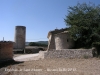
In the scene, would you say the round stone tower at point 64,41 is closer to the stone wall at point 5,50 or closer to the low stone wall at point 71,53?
the low stone wall at point 71,53

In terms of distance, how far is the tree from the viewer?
1942cm

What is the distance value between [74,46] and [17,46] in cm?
2085

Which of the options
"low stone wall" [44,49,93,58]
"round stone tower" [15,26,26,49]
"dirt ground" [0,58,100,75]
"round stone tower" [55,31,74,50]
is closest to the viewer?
"dirt ground" [0,58,100,75]

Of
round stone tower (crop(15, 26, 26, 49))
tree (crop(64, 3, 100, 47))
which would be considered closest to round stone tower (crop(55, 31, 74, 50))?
tree (crop(64, 3, 100, 47))

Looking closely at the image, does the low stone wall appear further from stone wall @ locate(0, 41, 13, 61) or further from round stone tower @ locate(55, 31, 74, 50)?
stone wall @ locate(0, 41, 13, 61)

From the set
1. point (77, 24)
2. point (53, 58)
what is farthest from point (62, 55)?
point (77, 24)

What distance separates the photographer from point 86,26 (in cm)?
2009

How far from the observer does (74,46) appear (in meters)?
21.4

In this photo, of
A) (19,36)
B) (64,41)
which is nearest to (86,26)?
(64,41)

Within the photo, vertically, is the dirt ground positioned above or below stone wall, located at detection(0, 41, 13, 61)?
below

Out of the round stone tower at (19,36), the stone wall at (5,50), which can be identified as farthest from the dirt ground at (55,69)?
the round stone tower at (19,36)

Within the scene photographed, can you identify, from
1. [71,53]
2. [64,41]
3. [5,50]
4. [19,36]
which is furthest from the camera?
[19,36]

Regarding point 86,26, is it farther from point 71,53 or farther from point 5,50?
point 5,50

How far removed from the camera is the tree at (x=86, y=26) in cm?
1942
